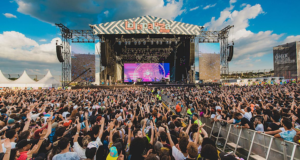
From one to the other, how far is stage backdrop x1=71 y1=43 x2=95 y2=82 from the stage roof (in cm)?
529

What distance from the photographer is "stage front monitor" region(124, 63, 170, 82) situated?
109 ft

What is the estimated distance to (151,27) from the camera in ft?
68.6

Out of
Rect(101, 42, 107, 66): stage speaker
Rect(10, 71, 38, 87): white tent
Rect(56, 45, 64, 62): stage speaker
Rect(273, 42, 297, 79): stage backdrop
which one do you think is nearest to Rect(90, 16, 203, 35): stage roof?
Rect(101, 42, 107, 66): stage speaker

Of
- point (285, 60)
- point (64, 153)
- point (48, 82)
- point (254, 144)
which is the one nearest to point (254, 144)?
point (254, 144)

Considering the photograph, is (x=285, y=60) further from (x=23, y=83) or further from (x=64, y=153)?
(x=23, y=83)

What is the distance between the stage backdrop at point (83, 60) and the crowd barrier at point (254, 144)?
23.6m

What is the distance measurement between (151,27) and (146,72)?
13.9 meters

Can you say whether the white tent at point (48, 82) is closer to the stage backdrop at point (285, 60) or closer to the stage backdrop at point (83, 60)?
A: the stage backdrop at point (83, 60)

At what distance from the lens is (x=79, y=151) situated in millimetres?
2596

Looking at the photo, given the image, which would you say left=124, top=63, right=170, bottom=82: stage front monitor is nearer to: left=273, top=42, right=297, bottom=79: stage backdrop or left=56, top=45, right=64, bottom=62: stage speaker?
left=56, top=45, right=64, bottom=62: stage speaker

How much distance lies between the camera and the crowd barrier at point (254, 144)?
2980mm

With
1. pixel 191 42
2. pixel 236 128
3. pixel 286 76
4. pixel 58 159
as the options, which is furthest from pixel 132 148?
pixel 286 76

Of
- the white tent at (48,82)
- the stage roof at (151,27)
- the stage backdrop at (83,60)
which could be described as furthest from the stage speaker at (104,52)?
the white tent at (48,82)

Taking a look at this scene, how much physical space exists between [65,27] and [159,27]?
1366 cm
